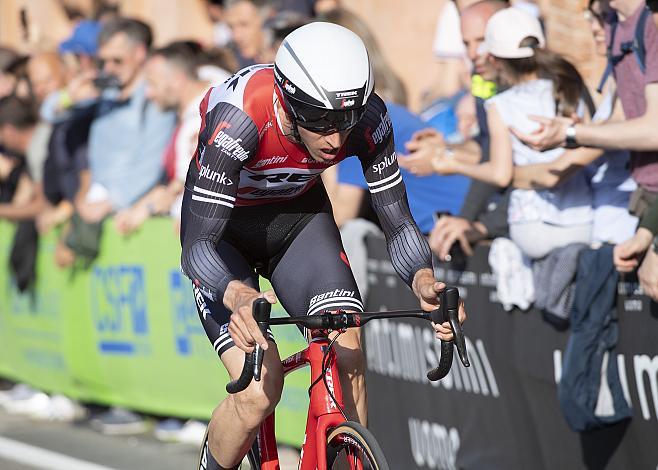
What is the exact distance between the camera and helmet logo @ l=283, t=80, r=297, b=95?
15.9 feet

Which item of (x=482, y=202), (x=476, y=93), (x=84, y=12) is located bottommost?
(x=482, y=202)

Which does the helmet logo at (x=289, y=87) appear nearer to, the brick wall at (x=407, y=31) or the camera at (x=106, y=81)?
the camera at (x=106, y=81)

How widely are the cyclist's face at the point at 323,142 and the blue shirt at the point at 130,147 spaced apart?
196 inches

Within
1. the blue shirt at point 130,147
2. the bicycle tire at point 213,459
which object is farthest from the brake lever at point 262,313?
the blue shirt at point 130,147

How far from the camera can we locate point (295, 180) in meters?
5.48

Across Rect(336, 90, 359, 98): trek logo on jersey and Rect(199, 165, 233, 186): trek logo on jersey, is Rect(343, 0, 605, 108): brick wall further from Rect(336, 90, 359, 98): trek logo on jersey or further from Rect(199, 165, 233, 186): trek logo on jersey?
Rect(336, 90, 359, 98): trek logo on jersey

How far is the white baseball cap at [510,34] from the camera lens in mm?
6891

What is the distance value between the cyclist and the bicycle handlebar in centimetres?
8

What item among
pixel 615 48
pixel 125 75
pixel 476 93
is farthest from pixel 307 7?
pixel 615 48

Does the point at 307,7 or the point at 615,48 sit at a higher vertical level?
the point at 307,7

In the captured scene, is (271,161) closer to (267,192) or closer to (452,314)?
(267,192)

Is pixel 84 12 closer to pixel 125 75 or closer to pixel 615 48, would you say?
pixel 125 75

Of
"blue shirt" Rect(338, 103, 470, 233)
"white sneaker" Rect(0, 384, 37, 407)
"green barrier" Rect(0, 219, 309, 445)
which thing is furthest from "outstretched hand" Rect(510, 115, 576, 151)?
"white sneaker" Rect(0, 384, 37, 407)

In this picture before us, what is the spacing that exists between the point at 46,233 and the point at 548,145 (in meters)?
5.86
